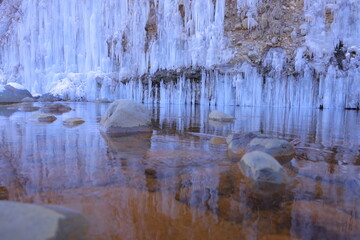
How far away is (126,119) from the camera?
19.4ft

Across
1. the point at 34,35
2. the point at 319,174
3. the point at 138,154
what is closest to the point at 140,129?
the point at 138,154

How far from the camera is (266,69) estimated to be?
56.6 ft

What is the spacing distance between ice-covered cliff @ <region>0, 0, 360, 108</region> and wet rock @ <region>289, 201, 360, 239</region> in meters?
16.0

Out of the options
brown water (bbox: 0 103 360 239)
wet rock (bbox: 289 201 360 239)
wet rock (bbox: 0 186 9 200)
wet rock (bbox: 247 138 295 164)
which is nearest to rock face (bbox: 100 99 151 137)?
brown water (bbox: 0 103 360 239)

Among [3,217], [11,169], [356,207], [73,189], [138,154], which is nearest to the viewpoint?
[3,217]

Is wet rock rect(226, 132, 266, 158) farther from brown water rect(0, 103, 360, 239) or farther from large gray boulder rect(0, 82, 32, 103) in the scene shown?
large gray boulder rect(0, 82, 32, 103)

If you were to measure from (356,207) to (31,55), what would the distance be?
99.7 feet

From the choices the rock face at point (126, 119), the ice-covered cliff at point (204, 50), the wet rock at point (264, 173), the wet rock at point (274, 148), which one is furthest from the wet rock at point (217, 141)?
the ice-covered cliff at point (204, 50)

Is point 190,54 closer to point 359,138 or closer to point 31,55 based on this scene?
point 359,138

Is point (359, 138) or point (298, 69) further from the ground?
point (298, 69)

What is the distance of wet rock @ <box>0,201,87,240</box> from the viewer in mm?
1290

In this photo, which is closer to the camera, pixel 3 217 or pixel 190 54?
pixel 3 217

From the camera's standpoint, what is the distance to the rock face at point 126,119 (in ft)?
18.8

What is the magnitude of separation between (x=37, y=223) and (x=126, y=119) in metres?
4.60
